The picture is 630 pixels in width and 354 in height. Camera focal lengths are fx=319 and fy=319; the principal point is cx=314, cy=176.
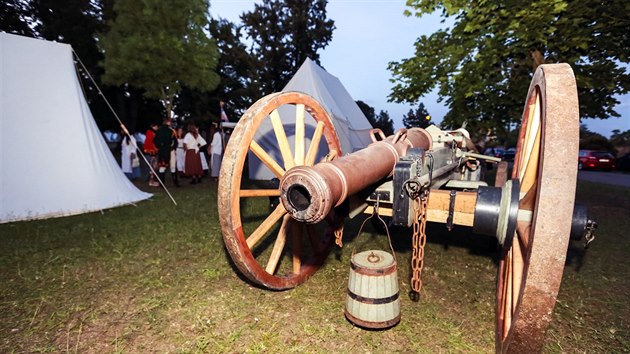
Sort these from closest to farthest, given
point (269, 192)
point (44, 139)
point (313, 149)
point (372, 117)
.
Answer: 1. point (269, 192)
2. point (313, 149)
3. point (44, 139)
4. point (372, 117)

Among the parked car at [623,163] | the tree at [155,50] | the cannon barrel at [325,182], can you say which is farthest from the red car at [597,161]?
the tree at [155,50]

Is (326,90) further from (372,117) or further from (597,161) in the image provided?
(372,117)

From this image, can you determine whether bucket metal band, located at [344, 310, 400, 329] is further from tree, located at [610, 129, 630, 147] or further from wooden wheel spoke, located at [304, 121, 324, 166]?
tree, located at [610, 129, 630, 147]

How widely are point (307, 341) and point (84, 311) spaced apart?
2.01 meters

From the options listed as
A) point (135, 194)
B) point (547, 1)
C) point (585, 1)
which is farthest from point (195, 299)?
point (585, 1)

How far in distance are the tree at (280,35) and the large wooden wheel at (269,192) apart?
78.0 ft

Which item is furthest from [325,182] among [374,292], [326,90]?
[326,90]

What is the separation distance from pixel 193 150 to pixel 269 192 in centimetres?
806

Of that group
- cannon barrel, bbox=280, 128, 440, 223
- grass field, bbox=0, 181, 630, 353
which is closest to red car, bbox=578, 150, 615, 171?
grass field, bbox=0, 181, 630, 353

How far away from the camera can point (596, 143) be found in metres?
24.8

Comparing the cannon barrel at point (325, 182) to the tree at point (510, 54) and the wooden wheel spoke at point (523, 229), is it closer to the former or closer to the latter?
the wooden wheel spoke at point (523, 229)

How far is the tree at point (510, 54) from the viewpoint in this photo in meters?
4.96

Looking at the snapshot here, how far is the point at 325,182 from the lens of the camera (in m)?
1.68

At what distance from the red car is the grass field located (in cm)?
1893
